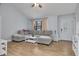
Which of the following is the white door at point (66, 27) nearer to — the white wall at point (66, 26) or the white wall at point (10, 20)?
the white wall at point (66, 26)

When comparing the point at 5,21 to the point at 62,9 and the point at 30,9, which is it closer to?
the point at 30,9

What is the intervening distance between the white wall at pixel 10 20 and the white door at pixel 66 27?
2.15 feet

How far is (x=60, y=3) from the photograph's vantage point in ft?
5.06

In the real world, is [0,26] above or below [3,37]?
above

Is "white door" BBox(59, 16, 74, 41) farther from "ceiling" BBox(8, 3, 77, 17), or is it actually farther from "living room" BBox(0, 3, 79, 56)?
"ceiling" BBox(8, 3, 77, 17)

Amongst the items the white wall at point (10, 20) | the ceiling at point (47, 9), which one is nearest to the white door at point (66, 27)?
the ceiling at point (47, 9)

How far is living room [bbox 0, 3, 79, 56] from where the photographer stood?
162 centimetres

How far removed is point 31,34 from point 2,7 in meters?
0.67

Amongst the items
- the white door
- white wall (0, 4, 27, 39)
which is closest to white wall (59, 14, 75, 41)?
the white door

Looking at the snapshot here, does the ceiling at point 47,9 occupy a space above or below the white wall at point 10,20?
above

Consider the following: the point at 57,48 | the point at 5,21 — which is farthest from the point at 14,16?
the point at 57,48

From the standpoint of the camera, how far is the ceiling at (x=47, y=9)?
1.58 meters

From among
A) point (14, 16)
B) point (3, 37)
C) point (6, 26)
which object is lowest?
point (3, 37)

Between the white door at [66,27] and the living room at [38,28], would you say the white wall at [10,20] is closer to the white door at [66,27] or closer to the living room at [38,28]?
the living room at [38,28]
